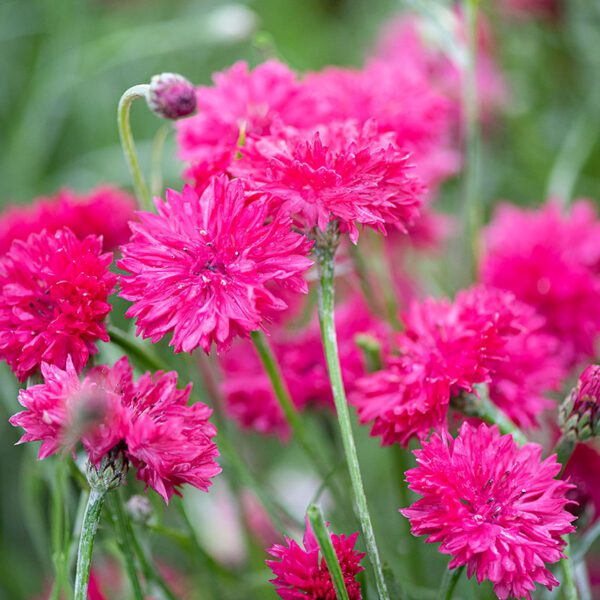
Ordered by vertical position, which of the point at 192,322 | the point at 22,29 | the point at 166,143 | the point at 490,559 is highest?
the point at 22,29

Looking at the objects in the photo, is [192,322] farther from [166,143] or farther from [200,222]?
[166,143]

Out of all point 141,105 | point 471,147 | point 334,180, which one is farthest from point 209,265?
point 141,105

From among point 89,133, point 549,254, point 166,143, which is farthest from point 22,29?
point 549,254

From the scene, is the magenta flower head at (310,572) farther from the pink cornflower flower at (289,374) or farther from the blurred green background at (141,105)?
the blurred green background at (141,105)

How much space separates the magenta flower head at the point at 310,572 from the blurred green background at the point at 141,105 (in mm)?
290

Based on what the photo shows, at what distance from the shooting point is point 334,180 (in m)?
0.39

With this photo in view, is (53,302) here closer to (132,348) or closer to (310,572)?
(132,348)

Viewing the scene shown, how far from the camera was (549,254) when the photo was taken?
562 mm

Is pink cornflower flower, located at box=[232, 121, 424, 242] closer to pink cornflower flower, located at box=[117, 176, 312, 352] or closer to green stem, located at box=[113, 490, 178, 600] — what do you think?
pink cornflower flower, located at box=[117, 176, 312, 352]

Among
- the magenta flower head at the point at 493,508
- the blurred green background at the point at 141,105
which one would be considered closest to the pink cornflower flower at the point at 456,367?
the magenta flower head at the point at 493,508

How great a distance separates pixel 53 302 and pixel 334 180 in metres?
0.15

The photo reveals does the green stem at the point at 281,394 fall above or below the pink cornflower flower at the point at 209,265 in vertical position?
below

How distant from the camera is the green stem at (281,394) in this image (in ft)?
1.48

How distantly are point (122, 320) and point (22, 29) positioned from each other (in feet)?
1.76
